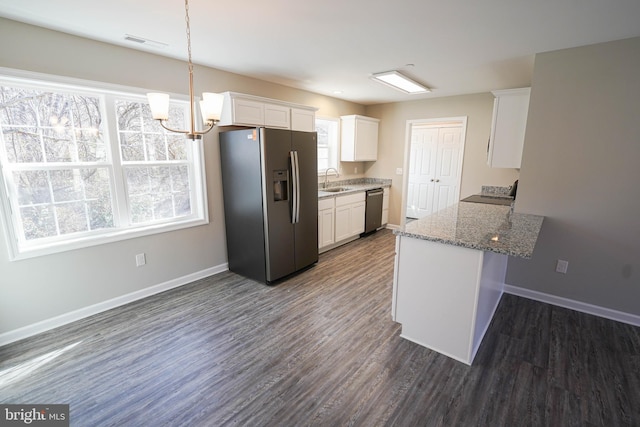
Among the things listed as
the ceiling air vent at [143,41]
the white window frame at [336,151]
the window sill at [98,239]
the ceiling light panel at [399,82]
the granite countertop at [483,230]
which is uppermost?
the ceiling air vent at [143,41]

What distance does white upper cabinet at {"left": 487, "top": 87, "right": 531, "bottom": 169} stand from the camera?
313cm

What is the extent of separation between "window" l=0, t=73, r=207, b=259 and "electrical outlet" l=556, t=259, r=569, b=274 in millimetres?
4006

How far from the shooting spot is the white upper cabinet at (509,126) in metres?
3.13

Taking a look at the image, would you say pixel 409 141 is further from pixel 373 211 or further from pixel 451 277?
pixel 451 277

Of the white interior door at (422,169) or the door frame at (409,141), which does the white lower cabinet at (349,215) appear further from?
the white interior door at (422,169)

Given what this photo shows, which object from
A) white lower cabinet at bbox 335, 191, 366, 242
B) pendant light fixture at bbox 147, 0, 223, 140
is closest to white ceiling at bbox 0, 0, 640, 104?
pendant light fixture at bbox 147, 0, 223, 140

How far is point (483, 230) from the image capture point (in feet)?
7.49

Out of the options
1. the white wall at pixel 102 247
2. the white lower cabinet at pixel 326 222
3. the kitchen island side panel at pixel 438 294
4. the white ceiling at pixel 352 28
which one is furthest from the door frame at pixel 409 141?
the kitchen island side panel at pixel 438 294

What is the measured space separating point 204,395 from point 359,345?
118cm

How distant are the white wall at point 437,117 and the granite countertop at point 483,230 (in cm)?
181

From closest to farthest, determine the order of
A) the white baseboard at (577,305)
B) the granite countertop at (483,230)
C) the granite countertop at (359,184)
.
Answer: the granite countertop at (483,230) < the white baseboard at (577,305) < the granite countertop at (359,184)

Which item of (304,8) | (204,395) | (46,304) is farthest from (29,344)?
(304,8)

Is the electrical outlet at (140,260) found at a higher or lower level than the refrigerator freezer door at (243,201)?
lower

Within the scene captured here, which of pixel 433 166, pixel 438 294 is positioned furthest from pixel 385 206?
pixel 438 294
